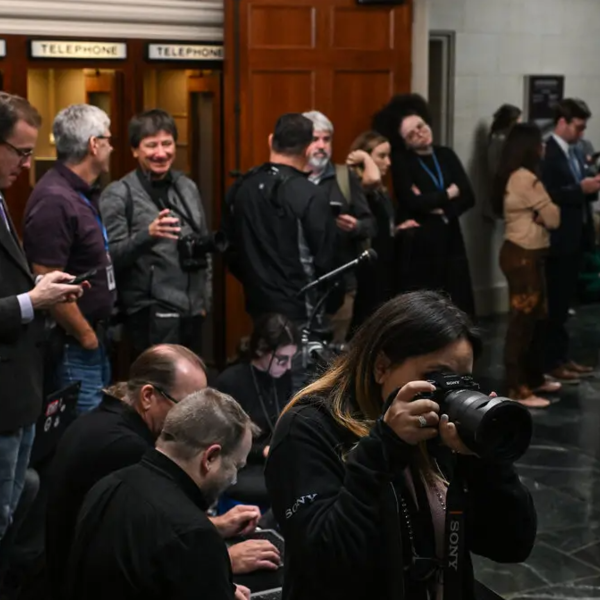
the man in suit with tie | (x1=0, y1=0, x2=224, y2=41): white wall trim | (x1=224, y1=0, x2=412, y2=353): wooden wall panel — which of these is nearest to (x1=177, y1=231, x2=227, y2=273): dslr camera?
the man in suit with tie

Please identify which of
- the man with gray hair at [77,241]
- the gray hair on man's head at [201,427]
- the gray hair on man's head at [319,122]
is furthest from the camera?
the gray hair on man's head at [319,122]

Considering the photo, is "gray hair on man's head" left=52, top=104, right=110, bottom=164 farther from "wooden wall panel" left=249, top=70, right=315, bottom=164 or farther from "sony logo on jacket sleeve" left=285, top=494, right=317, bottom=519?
"sony logo on jacket sleeve" left=285, top=494, right=317, bottom=519

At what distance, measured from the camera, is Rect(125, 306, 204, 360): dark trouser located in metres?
5.48

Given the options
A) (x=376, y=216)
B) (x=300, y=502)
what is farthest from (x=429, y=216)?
(x=300, y=502)

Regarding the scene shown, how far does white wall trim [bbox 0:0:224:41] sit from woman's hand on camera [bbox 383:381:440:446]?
17.2ft

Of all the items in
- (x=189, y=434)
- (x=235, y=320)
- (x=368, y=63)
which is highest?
(x=368, y=63)

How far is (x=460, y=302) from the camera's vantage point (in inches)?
317

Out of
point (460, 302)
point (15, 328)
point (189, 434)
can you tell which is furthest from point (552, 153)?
point (189, 434)

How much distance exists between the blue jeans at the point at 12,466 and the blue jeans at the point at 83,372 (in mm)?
685

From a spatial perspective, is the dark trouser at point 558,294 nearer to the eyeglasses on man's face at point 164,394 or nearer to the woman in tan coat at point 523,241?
the woman in tan coat at point 523,241

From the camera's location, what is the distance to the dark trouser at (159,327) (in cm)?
548

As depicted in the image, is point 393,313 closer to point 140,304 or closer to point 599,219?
point 140,304

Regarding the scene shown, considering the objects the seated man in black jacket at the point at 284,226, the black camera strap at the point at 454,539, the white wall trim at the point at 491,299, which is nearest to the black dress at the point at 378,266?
the seated man in black jacket at the point at 284,226

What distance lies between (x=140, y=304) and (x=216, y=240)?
18.3 inches
